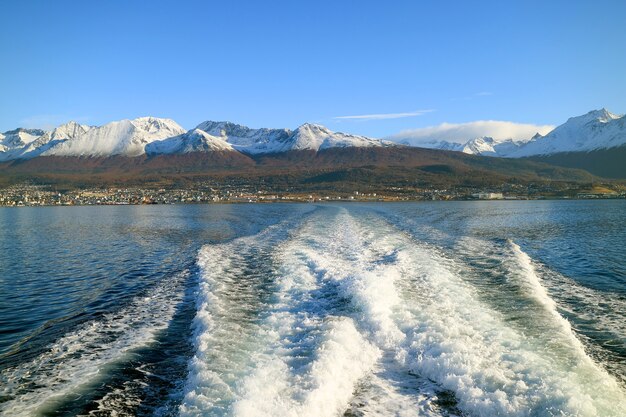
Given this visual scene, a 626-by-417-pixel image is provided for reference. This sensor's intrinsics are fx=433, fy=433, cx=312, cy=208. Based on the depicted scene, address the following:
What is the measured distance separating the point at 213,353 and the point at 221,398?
7.20 feet

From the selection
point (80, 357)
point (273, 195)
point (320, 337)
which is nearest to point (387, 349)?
point (320, 337)

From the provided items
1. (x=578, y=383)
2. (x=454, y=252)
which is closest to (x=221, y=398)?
(x=578, y=383)

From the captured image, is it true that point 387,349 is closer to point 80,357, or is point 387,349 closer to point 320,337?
point 320,337

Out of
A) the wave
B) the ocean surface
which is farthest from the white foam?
the wave

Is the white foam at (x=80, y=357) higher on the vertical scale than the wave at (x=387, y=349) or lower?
lower

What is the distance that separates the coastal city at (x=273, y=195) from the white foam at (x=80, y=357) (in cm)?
11328

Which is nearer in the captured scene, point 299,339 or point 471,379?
point 471,379

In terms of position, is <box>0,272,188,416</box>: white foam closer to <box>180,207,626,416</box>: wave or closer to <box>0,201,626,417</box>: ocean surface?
<box>0,201,626,417</box>: ocean surface

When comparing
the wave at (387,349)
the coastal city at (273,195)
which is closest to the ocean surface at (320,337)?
the wave at (387,349)

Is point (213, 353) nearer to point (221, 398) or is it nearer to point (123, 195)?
point (221, 398)

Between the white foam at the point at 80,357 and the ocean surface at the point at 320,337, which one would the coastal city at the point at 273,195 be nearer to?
the ocean surface at the point at 320,337

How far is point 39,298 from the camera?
1705 centimetres

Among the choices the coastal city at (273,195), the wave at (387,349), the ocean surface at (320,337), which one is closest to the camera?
the wave at (387,349)

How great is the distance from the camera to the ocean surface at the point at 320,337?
27.6ft
